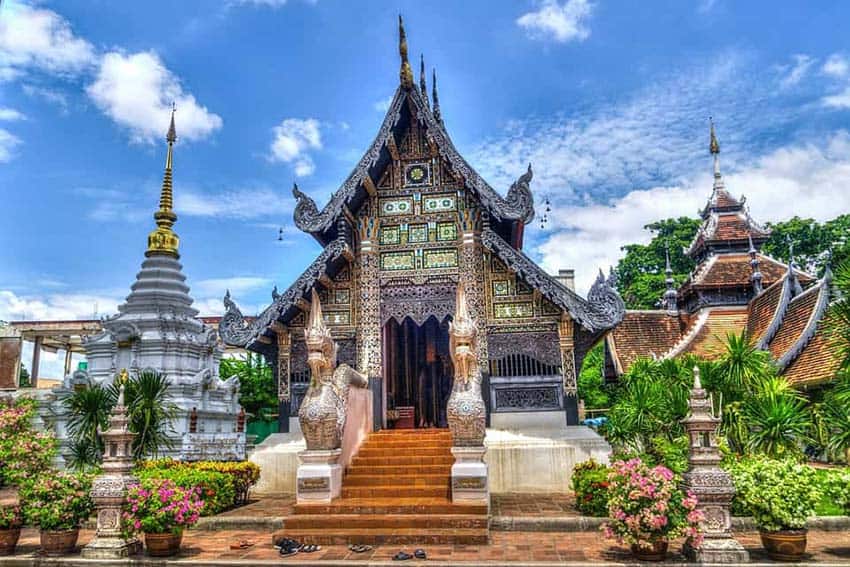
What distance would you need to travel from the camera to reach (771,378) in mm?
10484

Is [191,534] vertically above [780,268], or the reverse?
[780,268]

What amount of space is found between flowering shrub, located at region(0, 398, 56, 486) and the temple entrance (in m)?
7.24

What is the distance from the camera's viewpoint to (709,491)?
22.2 ft

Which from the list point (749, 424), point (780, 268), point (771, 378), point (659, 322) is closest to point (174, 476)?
point (749, 424)

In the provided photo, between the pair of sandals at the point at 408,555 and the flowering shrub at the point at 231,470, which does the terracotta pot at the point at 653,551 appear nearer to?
the pair of sandals at the point at 408,555

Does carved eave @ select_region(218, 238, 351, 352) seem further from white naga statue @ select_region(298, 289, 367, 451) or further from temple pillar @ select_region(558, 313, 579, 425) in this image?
temple pillar @ select_region(558, 313, 579, 425)

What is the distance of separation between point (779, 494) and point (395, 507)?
444 cm

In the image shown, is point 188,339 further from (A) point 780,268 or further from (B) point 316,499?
(A) point 780,268

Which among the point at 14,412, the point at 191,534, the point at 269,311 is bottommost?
the point at 191,534

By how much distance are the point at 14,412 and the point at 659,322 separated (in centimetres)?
1778

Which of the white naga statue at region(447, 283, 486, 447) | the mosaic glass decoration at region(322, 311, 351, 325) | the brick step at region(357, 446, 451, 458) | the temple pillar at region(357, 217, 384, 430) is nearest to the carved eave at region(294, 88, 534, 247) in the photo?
the temple pillar at region(357, 217, 384, 430)

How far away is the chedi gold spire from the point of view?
66.5ft

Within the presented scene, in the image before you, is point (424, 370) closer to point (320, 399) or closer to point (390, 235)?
point (390, 235)

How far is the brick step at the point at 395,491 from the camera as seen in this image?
8.97m
